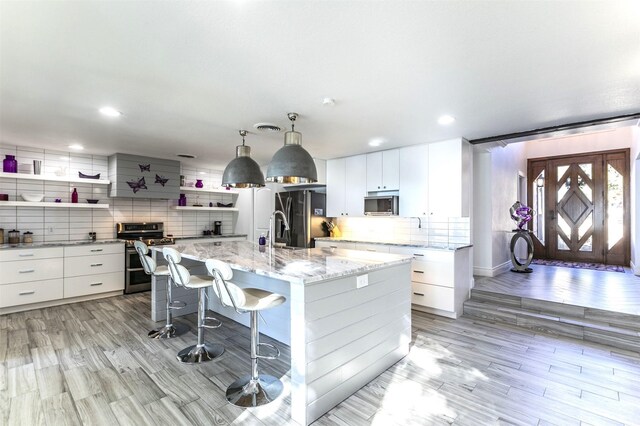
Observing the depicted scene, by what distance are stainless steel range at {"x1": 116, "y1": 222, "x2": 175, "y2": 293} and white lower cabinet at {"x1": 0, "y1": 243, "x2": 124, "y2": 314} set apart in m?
0.11

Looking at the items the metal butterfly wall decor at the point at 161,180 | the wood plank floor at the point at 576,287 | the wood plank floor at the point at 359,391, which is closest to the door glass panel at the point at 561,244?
the wood plank floor at the point at 576,287

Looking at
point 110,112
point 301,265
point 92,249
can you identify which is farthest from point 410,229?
point 92,249

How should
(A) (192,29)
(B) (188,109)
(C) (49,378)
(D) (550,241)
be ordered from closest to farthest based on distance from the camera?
(A) (192,29) → (C) (49,378) → (B) (188,109) → (D) (550,241)

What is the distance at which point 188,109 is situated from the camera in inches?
121

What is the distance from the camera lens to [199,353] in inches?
112

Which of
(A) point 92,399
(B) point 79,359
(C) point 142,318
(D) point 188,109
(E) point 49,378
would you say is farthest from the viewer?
(C) point 142,318

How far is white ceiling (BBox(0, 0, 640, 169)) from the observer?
162 cm

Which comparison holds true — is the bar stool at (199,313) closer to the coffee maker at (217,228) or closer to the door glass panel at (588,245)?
the coffee maker at (217,228)

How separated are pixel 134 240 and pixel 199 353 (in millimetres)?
3233

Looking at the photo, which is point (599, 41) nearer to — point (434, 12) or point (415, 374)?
point (434, 12)

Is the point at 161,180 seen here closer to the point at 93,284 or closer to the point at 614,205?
the point at 93,284

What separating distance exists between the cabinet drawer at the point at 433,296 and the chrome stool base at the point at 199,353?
2629 mm

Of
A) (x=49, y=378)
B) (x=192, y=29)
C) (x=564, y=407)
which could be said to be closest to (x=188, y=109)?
(x=192, y=29)

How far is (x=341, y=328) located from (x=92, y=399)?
188 cm
